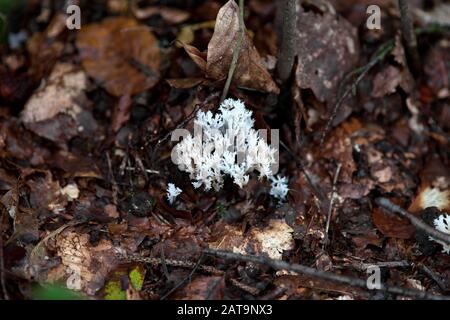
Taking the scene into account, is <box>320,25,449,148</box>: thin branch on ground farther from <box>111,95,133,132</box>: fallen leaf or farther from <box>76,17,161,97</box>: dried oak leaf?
<box>111,95,133,132</box>: fallen leaf

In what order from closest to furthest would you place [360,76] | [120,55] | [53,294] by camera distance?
[53,294] < [360,76] < [120,55]

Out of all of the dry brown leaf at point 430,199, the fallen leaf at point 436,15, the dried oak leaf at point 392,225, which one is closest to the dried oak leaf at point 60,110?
the dried oak leaf at point 392,225

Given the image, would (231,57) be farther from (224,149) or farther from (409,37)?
(409,37)

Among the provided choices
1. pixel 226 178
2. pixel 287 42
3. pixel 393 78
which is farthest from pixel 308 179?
pixel 393 78

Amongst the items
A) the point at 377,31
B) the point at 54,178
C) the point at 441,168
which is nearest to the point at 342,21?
the point at 377,31

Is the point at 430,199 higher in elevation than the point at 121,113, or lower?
lower

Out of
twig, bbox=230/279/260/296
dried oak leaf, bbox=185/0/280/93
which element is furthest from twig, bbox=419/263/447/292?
dried oak leaf, bbox=185/0/280/93
